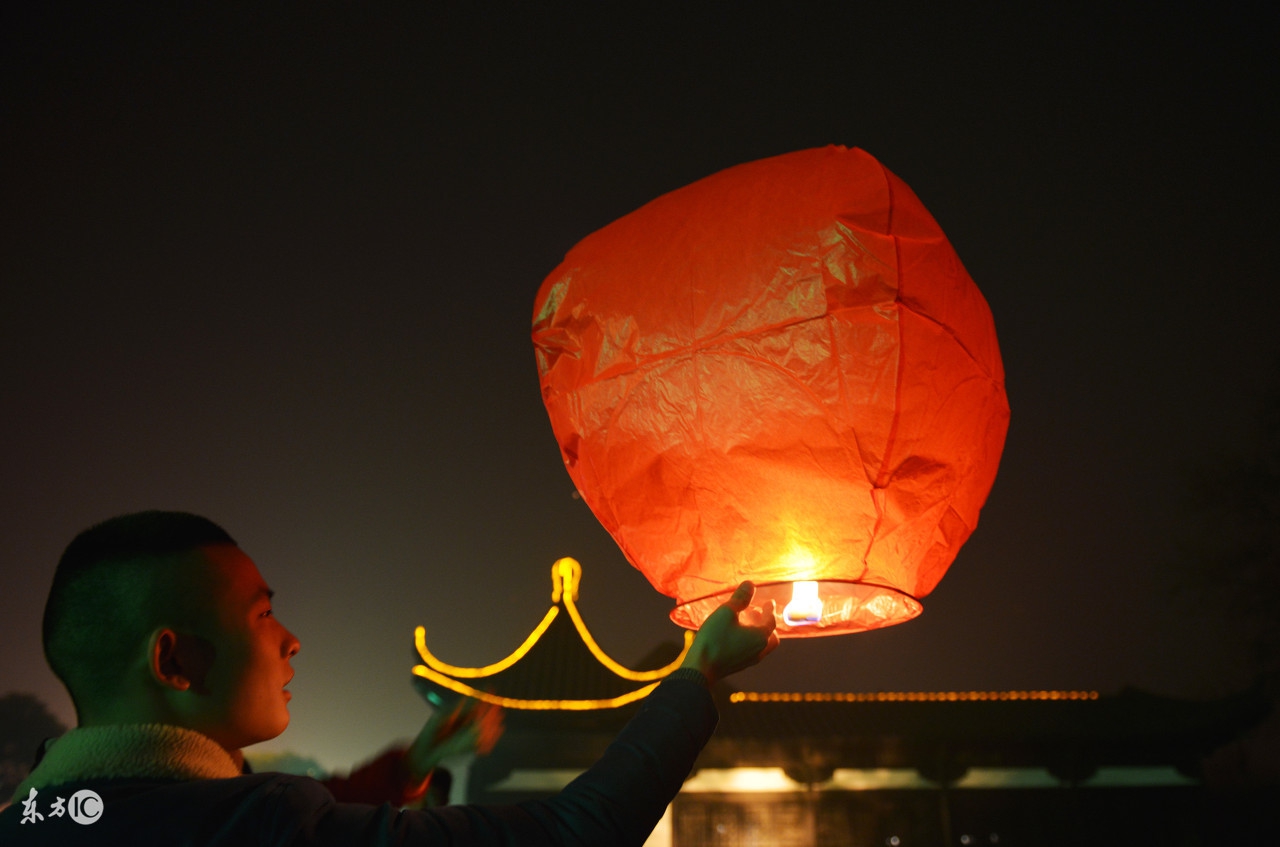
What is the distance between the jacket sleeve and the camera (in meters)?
0.51

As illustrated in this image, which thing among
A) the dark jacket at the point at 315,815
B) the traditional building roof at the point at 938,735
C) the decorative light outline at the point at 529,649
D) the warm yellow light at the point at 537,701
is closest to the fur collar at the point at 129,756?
the dark jacket at the point at 315,815

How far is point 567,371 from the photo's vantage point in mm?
1087

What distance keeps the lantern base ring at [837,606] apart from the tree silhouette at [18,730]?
6.30 meters

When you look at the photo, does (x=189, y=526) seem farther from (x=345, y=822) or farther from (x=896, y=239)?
(x=896, y=239)

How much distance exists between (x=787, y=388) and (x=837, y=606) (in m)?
0.34

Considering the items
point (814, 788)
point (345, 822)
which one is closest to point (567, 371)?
point (345, 822)

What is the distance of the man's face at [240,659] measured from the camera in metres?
0.63

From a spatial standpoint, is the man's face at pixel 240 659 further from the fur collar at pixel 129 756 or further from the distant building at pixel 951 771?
the distant building at pixel 951 771

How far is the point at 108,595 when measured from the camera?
637 mm

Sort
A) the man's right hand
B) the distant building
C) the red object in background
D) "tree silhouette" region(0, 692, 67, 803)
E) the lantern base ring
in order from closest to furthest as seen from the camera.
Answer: the man's right hand
the red object in background
the lantern base ring
"tree silhouette" region(0, 692, 67, 803)
the distant building

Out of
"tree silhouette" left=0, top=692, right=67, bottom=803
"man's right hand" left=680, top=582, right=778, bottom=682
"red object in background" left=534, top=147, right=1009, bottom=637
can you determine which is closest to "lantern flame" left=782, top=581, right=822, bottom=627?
"red object in background" left=534, top=147, right=1009, bottom=637

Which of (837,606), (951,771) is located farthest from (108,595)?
(951,771)
